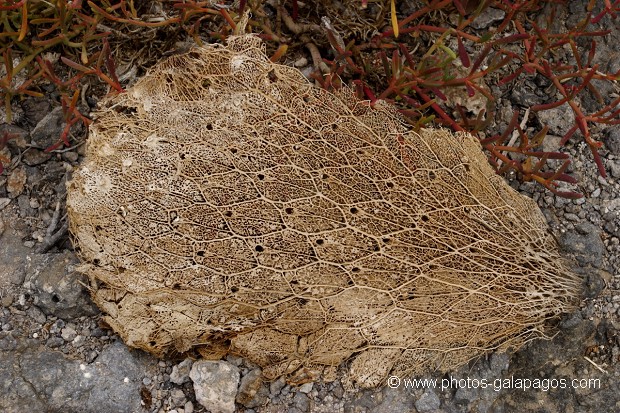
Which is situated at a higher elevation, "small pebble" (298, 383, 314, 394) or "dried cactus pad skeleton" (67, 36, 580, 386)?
"dried cactus pad skeleton" (67, 36, 580, 386)

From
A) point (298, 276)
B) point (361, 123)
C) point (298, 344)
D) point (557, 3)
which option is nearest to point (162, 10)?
point (361, 123)

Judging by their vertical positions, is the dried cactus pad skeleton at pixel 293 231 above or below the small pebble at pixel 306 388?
above

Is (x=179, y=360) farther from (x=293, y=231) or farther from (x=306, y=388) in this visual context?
(x=293, y=231)

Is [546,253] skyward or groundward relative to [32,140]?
skyward

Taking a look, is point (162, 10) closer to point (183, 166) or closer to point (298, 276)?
point (183, 166)

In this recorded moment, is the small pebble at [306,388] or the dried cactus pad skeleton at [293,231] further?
the small pebble at [306,388]

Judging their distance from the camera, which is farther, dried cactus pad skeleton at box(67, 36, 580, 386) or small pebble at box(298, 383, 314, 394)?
small pebble at box(298, 383, 314, 394)
